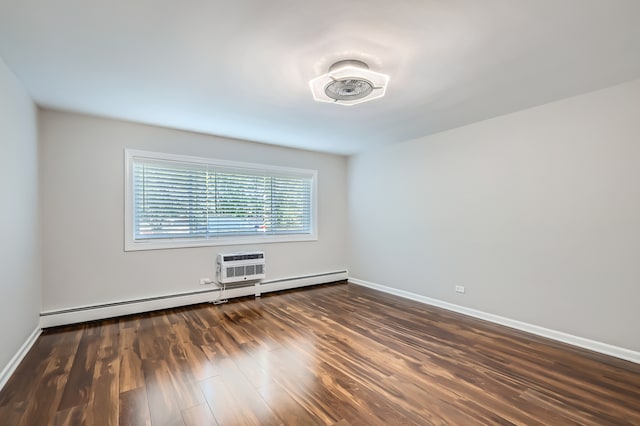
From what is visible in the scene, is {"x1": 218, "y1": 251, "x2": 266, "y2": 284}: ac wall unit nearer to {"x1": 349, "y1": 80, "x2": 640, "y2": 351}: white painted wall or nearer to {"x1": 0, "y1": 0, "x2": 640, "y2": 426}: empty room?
{"x1": 0, "y1": 0, "x2": 640, "y2": 426}: empty room

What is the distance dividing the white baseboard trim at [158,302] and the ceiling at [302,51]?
7.65 ft

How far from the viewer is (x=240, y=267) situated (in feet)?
14.6

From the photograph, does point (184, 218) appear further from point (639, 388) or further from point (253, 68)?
point (639, 388)

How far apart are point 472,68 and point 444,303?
3022 millimetres

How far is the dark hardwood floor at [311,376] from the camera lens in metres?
1.86

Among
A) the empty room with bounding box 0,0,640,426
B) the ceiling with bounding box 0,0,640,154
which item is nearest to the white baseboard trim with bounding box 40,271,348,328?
the empty room with bounding box 0,0,640,426

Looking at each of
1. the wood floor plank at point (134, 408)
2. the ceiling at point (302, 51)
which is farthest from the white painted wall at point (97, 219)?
the wood floor plank at point (134, 408)

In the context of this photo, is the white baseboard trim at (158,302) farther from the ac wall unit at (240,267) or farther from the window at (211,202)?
the window at (211,202)

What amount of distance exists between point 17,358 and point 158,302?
4.90 ft

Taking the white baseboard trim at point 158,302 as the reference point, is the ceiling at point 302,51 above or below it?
above

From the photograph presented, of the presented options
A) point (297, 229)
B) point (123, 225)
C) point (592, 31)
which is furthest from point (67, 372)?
point (592, 31)

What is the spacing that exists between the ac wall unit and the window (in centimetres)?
26

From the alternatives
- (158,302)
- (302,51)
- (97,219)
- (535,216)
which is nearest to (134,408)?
(158,302)

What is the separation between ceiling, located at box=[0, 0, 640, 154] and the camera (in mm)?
1731
